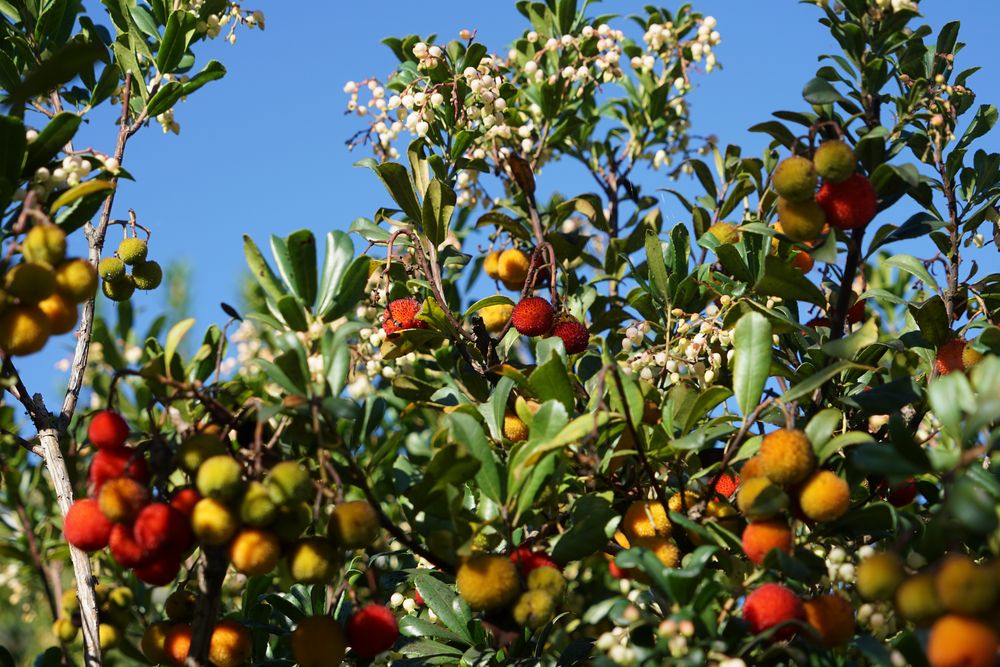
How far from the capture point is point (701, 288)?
3004mm

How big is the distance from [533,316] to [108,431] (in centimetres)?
114

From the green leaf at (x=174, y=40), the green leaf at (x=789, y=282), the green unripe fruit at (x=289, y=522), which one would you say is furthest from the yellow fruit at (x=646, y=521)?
the green leaf at (x=174, y=40)

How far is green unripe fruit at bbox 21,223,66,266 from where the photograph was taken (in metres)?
1.69

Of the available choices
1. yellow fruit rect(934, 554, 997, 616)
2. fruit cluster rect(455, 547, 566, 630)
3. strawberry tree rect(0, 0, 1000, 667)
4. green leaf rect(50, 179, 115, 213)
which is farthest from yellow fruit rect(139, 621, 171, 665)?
yellow fruit rect(934, 554, 997, 616)

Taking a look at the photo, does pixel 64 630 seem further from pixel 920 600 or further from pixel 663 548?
pixel 920 600

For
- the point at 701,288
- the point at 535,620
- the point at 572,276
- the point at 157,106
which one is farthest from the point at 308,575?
the point at 572,276

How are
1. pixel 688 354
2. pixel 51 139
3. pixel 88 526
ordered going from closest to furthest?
pixel 88 526 < pixel 51 139 < pixel 688 354

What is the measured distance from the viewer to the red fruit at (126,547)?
5.74 ft

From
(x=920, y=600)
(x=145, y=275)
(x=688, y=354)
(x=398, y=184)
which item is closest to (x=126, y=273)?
(x=145, y=275)

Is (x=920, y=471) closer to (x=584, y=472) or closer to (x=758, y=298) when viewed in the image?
(x=584, y=472)

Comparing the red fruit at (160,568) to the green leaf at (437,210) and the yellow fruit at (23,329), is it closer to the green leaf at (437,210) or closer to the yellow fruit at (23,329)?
the yellow fruit at (23,329)

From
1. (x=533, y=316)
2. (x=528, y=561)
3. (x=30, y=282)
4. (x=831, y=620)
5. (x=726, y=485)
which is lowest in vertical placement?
(x=831, y=620)

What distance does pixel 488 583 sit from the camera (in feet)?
5.89

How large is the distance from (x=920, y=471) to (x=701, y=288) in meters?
1.40
